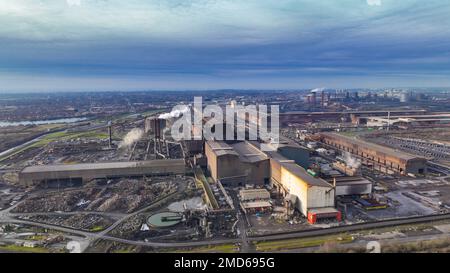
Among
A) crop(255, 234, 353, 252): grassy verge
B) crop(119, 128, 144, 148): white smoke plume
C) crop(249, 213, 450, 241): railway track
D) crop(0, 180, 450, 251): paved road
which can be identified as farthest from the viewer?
crop(119, 128, 144, 148): white smoke plume

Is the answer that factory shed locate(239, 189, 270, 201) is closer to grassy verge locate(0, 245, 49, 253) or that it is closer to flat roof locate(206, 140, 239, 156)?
flat roof locate(206, 140, 239, 156)

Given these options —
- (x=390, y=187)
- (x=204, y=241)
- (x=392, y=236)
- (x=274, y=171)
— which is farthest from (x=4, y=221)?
(x=390, y=187)

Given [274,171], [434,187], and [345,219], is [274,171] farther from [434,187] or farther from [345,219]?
[434,187]

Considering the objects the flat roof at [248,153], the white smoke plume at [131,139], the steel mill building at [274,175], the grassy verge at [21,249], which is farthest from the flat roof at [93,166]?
the white smoke plume at [131,139]

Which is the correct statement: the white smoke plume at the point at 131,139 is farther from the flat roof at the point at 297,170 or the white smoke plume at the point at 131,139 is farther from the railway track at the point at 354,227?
the railway track at the point at 354,227

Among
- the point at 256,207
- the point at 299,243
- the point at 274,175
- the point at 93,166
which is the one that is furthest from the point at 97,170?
the point at 299,243

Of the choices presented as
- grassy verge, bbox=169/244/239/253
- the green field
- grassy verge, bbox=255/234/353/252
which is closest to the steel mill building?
grassy verge, bbox=255/234/353/252
